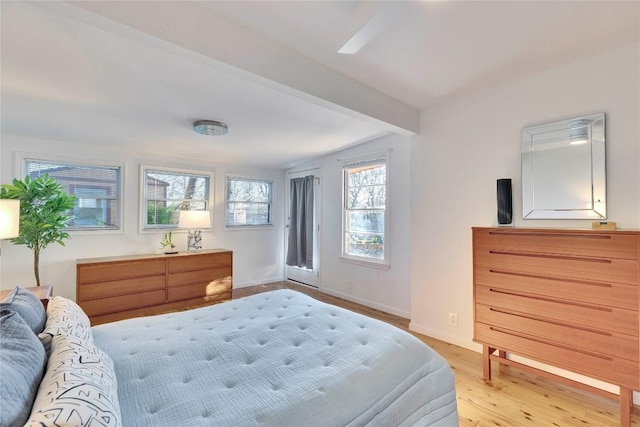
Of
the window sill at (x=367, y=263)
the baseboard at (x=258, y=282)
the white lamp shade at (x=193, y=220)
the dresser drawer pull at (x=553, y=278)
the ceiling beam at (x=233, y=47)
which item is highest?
the ceiling beam at (x=233, y=47)

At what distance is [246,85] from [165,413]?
2.17m

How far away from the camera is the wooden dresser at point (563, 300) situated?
1.73 meters

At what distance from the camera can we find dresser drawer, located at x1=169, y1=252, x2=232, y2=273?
3.86 metres

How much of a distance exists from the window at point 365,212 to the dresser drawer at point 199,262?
1783mm

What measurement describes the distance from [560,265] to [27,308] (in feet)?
9.57

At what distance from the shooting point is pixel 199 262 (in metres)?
4.07

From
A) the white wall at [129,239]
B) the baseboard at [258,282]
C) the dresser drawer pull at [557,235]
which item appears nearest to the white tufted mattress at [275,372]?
the dresser drawer pull at [557,235]

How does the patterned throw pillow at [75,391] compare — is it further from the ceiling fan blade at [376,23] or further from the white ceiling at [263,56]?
the ceiling fan blade at [376,23]

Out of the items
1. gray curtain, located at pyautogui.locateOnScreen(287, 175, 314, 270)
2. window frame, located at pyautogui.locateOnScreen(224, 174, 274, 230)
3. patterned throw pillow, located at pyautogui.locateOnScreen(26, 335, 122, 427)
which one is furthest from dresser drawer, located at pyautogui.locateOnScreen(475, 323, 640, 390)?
window frame, located at pyautogui.locateOnScreen(224, 174, 274, 230)

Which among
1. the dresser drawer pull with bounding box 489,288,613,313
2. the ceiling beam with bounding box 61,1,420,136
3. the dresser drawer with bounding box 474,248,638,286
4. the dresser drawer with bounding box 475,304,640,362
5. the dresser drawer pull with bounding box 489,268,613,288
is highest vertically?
the ceiling beam with bounding box 61,1,420,136

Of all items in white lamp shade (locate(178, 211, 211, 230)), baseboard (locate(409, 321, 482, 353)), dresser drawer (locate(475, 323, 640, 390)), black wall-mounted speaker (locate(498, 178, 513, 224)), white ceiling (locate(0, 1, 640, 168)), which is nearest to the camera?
white ceiling (locate(0, 1, 640, 168))

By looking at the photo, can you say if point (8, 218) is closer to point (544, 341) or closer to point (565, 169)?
point (544, 341)

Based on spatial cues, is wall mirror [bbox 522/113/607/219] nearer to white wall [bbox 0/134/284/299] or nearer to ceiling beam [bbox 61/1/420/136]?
ceiling beam [bbox 61/1/420/136]

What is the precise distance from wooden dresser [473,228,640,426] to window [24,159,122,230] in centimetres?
437
